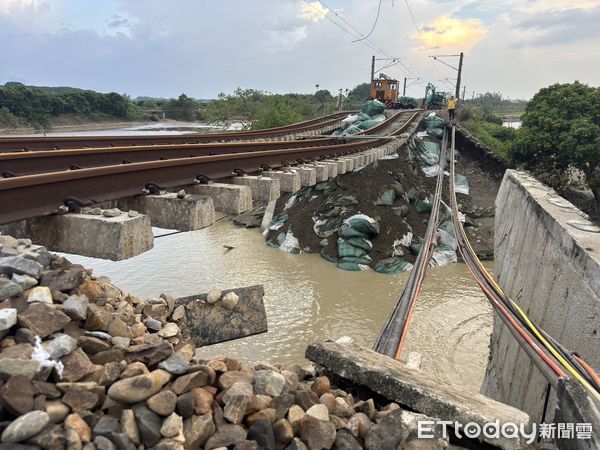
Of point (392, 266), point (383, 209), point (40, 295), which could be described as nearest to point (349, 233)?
point (383, 209)

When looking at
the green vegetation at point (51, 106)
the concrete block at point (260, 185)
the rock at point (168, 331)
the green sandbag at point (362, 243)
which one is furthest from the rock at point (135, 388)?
the green vegetation at point (51, 106)

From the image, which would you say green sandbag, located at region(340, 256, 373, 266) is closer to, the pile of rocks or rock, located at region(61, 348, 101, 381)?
the pile of rocks

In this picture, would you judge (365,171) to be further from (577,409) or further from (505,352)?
(577,409)

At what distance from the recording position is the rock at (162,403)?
2.15 m

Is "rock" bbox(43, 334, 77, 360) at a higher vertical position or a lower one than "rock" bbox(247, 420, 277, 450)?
higher

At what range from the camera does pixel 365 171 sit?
55.8 ft

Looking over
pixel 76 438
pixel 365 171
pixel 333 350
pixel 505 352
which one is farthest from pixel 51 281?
pixel 365 171

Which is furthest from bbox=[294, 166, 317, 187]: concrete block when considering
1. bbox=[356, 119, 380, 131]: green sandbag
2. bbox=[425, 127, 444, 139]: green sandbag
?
bbox=[425, 127, 444, 139]: green sandbag

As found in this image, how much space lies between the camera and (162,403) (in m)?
2.16

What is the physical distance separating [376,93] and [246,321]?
121ft

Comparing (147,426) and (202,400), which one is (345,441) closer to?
(202,400)

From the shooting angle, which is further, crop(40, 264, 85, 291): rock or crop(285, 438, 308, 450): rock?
crop(40, 264, 85, 291): rock

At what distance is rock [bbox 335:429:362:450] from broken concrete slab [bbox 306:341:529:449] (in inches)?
19.2

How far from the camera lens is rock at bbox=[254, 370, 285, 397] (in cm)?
251
